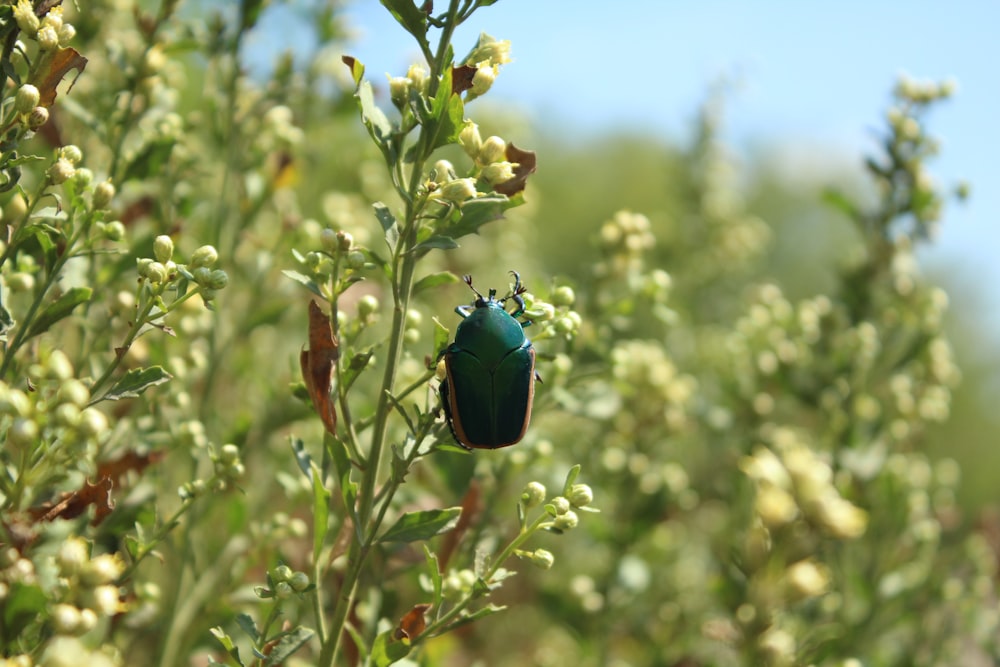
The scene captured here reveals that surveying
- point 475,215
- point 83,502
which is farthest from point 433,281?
point 83,502

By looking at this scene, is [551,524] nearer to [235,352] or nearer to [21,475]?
[21,475]

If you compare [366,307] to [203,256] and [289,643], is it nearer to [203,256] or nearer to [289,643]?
[203,256]

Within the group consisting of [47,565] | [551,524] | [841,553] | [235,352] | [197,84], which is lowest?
[47,565]

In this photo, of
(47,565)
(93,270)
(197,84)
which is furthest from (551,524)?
(197,84)

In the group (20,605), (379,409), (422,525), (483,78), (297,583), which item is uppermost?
(483,78)

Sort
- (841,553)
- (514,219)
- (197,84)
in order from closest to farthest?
1. (841,553)
2. (514,219)
3. (197,84)

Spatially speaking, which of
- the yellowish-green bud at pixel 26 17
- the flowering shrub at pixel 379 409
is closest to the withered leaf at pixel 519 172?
the flowering shrub at pixel 379 409

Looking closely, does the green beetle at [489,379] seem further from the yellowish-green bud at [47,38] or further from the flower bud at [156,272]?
the yellowish-green bud at [47,38]
